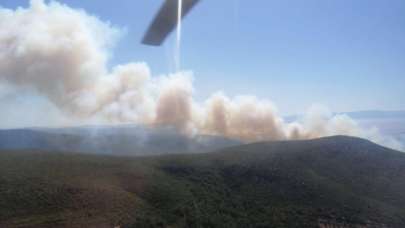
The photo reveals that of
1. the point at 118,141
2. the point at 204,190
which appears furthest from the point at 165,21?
the point at 118,141

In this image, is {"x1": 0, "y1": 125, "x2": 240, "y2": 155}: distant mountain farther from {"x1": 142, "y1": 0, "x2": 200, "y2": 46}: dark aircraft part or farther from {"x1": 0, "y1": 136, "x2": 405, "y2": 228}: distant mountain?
{"x1": 142, "y1": 0, "x2": 200, "y2": 46}: dark aircraft part

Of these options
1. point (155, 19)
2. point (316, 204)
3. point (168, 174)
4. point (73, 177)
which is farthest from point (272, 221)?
point (155, 19)

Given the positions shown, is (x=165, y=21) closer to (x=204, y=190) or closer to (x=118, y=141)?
(x=204, y=190)

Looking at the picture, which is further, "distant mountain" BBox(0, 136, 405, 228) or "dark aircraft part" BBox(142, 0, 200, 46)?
"distant mountain" BBox(0, 136, 405, 228)

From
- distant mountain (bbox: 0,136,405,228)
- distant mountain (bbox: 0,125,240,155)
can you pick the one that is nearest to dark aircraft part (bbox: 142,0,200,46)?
distant mountain (bbox: 0,136,405,228)

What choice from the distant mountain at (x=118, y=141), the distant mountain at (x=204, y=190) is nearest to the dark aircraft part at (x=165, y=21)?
the distant mountain at (x=204, y=190)

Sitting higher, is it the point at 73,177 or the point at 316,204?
the point at 73,177

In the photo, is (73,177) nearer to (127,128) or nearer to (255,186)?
A: (255,186)
